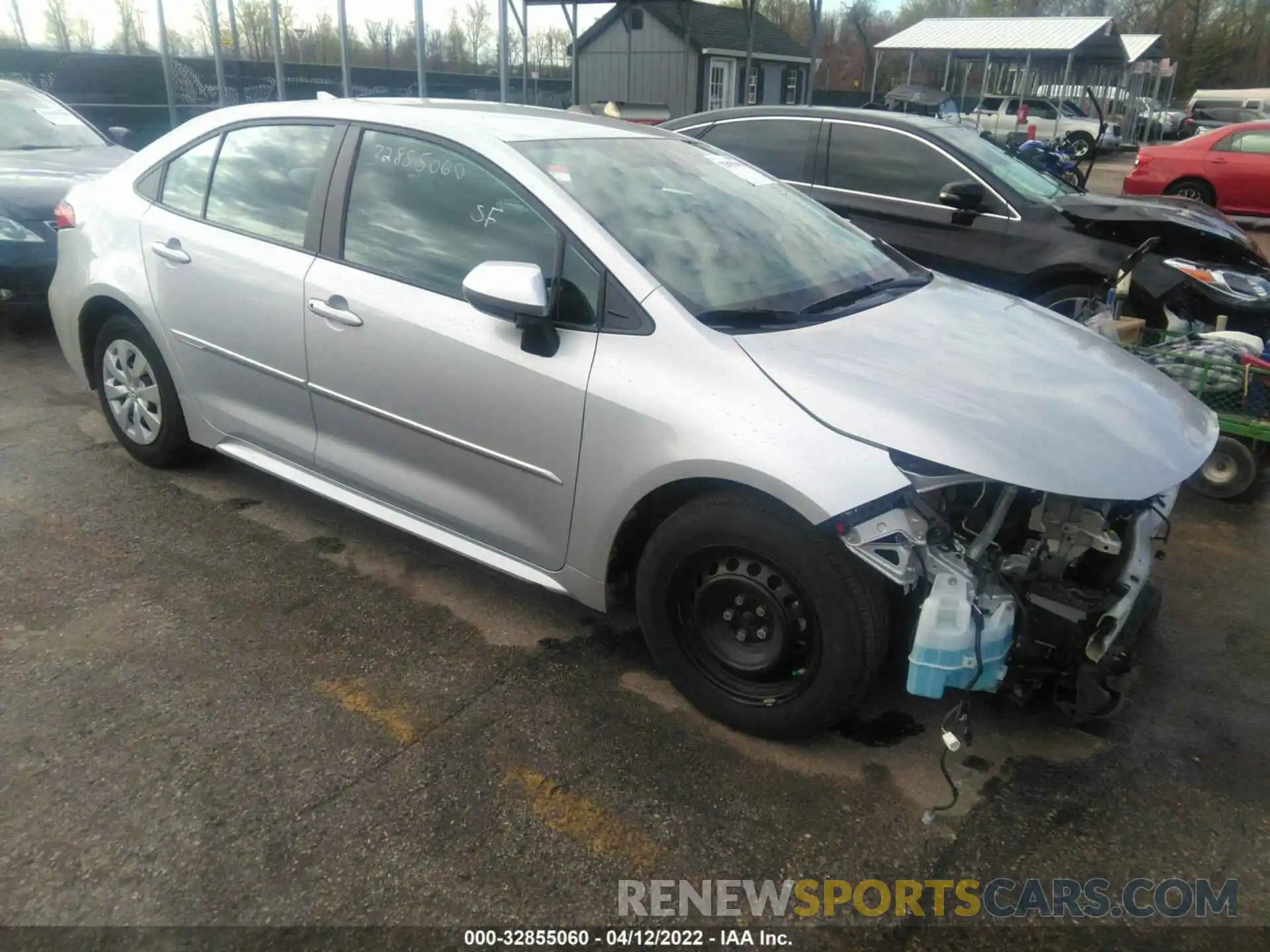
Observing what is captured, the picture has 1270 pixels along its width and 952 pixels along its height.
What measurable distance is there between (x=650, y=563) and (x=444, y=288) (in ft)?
3.80

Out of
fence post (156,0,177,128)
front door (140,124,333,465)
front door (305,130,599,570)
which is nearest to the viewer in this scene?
front door (305,130,599,570)

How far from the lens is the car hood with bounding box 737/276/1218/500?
93.7 inches

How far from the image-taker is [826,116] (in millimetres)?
6488

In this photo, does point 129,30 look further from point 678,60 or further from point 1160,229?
point 1160,229

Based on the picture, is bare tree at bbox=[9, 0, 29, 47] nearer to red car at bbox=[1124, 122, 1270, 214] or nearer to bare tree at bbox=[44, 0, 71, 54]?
bare tree at bbox=[44, 0, 71, 54]

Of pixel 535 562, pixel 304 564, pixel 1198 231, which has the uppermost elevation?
pixel 1198 231

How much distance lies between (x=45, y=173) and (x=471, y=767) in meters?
6.43

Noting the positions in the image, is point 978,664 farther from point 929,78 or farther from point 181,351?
point 929,78

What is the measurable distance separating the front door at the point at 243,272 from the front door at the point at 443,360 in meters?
0.16

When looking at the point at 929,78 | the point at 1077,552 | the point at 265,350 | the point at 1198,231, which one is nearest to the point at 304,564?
the point at 265,350

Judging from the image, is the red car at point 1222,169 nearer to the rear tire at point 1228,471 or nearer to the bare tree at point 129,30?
the rear tire at point 1228,471

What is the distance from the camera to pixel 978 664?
2455 millimetres

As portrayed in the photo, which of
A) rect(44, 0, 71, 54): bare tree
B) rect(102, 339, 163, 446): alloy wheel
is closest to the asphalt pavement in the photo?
rect(102, 339, 163, 446): alloy wheel

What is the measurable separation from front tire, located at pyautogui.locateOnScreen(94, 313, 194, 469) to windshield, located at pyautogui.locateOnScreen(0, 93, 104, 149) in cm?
450
